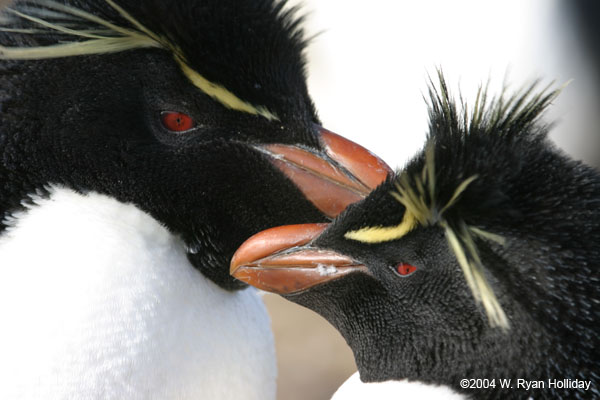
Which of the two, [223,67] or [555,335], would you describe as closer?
[555,335]

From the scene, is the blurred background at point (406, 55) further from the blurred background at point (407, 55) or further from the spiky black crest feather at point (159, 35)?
the spiky black crest feather at point (159, 35)

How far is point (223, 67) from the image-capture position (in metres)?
1.51

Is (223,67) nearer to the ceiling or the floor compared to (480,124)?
nearer to the floor

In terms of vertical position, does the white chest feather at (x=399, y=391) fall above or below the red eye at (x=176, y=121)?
below

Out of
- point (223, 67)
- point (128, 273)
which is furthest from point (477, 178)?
point (128, 273)

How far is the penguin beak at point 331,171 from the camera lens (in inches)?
59.8

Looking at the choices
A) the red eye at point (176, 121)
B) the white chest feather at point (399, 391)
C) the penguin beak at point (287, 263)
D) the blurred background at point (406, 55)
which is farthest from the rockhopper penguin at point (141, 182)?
the blurred background at point (406, 55)

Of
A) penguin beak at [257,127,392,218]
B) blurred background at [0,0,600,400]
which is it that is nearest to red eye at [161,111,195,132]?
penguin beak at [257,127,392,218]

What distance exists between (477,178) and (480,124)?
0.15 m

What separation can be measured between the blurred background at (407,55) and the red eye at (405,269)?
286cm

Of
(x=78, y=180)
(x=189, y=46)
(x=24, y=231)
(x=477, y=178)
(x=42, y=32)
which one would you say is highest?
(x=477, y=178)

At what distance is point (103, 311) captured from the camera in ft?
4.62

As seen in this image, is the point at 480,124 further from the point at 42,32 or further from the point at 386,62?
the point at 386,62

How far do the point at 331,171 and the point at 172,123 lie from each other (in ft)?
1.02
